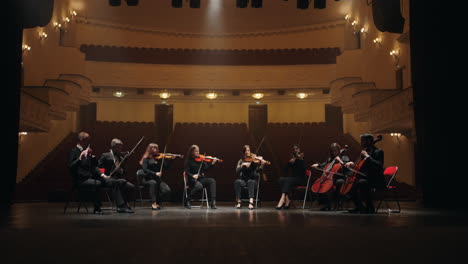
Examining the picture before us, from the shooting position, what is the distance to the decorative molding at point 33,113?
900 centimetres

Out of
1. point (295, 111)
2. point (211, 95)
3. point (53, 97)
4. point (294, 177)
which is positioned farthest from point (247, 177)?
point (295, 111)

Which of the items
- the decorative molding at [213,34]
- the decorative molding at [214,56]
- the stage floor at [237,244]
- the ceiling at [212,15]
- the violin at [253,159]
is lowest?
the stage floor at [237,244]

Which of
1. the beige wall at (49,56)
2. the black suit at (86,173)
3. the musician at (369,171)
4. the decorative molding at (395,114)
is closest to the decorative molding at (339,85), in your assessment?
the decorative molding at (395,114)

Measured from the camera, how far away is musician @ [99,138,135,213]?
536 centimetres

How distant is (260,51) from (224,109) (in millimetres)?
2852

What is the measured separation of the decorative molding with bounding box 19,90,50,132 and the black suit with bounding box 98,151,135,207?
439cm

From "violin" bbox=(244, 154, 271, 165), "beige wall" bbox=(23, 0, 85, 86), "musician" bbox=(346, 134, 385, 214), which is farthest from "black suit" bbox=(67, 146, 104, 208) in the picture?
"beige wall" bbox=(23, 0, 85, 86)

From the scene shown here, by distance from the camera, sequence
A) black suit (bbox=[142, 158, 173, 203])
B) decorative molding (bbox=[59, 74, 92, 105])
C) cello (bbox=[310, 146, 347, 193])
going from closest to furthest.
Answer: cello (bbox=[310, 146, 347, 193]) → black suit (bbox=[142, 158, 173, 203]) → decorative molding (bbox=[59, 74, 92, 105])

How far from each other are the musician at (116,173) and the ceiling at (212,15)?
415 inches

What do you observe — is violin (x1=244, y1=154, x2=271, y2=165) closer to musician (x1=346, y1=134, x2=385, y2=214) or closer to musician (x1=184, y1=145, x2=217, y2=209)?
musician (x1=184, y1=145, x2=217, y2=209)

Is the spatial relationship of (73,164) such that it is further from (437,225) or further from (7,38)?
(437,225)

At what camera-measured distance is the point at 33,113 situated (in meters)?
9.60

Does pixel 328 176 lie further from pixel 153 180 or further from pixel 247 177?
pixel 153 180

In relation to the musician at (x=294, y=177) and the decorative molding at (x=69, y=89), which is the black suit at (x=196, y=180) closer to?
the musician at (x=294, y=177)
